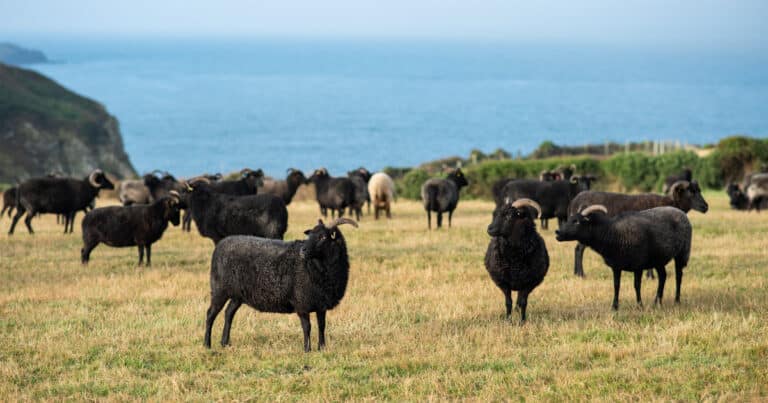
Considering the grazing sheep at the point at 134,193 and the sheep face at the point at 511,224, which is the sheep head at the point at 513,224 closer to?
the sheep face at the point at 511,224

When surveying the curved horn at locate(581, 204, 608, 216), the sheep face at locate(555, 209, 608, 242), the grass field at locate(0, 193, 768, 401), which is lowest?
the grass field at locate(0, 193, 768, 401)

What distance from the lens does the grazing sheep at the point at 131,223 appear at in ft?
66.9

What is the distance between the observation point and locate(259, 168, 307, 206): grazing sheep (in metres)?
32.1

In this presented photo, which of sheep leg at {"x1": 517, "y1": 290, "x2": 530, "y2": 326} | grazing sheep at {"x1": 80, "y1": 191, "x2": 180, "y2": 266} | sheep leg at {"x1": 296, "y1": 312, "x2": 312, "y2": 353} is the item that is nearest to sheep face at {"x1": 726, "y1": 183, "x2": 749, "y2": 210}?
grazing sheep at {"x1": 80, "y1": 191, "x2": 180, "y2": 266}

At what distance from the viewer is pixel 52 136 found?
5017 inches

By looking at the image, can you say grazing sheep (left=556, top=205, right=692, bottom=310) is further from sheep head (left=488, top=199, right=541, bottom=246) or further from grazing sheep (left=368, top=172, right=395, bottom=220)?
grazing sheep (left=368, top=172, right=395, bottom=220)

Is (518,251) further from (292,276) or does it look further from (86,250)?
(86,250)

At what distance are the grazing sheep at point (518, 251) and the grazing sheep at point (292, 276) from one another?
2.77 meters

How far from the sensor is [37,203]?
2691cm

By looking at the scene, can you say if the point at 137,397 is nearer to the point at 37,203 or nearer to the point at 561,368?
the point at 561,368

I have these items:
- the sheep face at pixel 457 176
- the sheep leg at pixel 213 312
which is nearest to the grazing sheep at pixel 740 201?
the sheep face at pixel 457 176

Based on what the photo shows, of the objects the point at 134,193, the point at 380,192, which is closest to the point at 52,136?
the point at 134,193

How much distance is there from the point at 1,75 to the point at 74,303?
143113 mm

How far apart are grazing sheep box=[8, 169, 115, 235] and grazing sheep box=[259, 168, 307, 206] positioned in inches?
217
